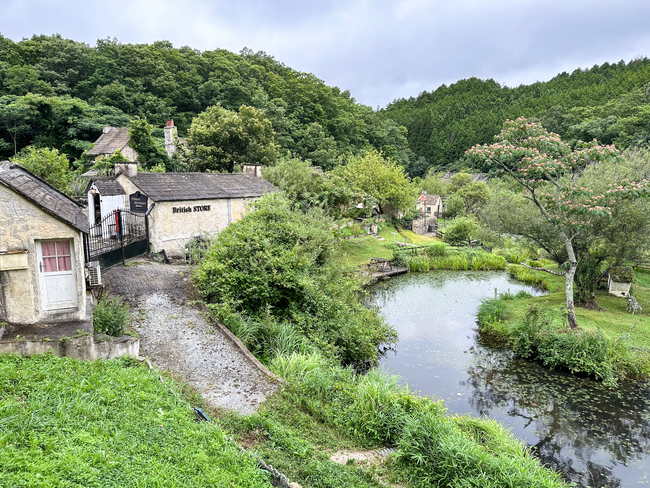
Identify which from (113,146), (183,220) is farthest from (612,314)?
(113,146)

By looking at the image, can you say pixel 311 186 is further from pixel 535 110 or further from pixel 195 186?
pixel 535 110

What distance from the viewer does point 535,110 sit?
81.6 meters

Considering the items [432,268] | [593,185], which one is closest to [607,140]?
[432,268]

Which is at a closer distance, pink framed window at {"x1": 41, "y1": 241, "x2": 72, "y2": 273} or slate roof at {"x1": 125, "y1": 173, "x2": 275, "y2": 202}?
pink framed window at {"x1": 41, "y1": 241, "x2": 72, "y2": 273}

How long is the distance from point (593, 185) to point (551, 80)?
107919 millimetres

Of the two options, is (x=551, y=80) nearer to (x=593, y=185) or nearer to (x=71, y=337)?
(x=593, y=185)

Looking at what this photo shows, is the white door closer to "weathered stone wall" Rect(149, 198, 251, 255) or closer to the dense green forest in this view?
"weathered stone wall" Rect(149, 198, 251, 255)

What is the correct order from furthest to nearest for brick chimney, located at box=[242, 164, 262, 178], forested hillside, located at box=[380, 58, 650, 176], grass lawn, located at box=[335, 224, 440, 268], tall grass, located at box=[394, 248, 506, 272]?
forested hillside, located at box=[380, 58, 650, 176]
grass lawn, located at box=[335, 224, 440, 268]
tall grass, located at box=[394, 248, 506, 272]
brick chimney, located at box=[242, 164, 262, 178]

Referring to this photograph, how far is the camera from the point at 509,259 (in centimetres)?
3089

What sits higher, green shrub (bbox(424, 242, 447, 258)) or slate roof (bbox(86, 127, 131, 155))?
slate roof (bbox(86, 127, 131, 155))

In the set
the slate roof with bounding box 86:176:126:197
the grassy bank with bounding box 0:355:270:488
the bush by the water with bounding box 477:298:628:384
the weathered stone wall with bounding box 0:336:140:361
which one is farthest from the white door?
the bush by the water with bounding box 477:298:628:384

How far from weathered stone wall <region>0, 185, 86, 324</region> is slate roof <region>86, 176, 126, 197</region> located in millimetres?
10892

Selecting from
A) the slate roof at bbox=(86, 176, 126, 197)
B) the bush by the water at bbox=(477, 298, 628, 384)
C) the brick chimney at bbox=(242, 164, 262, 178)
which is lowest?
the bush by the water at bbox=(477, 298, 628, 384)

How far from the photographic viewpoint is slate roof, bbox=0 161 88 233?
26.3 feet
